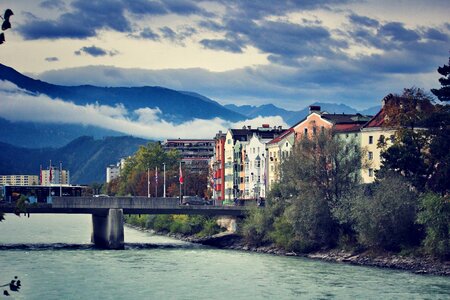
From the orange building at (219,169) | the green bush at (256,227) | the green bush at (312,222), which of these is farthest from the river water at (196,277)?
the orange building at (219,169)

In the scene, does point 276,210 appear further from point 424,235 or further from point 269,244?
point 424,235

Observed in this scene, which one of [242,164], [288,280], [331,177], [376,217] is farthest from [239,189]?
[288,280]

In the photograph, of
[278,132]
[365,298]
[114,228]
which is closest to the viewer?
[365,298]

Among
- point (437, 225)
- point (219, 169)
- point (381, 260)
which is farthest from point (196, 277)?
point (219, 169)

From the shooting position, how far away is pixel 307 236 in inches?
3981

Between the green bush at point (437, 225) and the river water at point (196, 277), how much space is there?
520 cm

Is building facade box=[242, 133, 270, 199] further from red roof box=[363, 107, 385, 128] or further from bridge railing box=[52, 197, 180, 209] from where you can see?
bridge railing box=[52, 197, 180, 209]

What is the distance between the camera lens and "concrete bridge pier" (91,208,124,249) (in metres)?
114

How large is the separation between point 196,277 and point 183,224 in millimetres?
66018

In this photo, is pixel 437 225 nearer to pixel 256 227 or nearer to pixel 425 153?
pixel 425 153

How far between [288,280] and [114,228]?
46.6 meters

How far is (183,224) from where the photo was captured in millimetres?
142250

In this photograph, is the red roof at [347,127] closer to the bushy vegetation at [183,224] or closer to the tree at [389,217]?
the bushy vegetation at [183,224]

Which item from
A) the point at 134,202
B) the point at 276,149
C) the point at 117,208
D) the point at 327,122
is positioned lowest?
the point at 117,208
